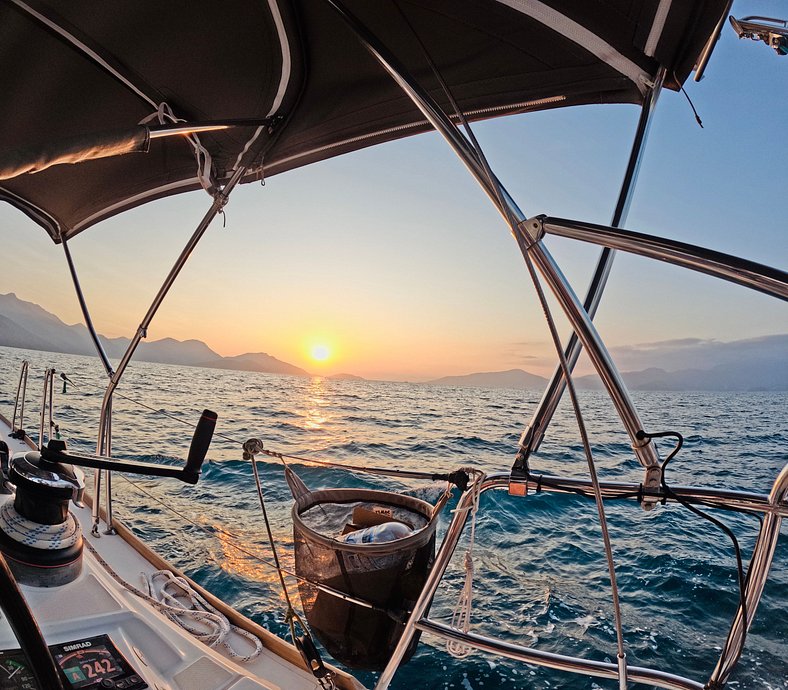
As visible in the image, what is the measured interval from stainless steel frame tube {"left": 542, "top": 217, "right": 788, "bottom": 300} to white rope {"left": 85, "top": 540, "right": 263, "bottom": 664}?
4.13ft

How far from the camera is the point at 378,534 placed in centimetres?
132

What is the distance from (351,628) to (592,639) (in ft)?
7.00

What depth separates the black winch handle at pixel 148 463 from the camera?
630 mm

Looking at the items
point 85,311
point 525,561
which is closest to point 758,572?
point 85,311

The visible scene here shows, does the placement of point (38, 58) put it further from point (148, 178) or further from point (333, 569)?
point (333, 569)

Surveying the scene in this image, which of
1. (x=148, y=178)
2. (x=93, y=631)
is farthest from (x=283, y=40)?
(x=93, y=631)

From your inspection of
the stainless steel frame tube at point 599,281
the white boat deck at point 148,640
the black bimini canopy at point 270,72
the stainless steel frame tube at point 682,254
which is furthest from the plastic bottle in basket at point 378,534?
the black bimini canopy at point 270,72

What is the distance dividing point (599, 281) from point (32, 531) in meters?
1.15

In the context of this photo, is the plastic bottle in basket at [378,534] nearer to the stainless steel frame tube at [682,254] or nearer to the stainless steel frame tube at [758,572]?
the stainless steel frame tube at [758,572]

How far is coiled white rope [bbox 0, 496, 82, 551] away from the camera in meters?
0.85

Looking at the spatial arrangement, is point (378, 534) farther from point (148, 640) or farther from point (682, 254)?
point (682, 254)

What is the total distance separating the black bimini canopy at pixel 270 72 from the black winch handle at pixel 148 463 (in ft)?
1.16

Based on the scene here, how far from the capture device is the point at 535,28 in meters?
1.04

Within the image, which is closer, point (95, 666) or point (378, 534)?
point (95, 666)
